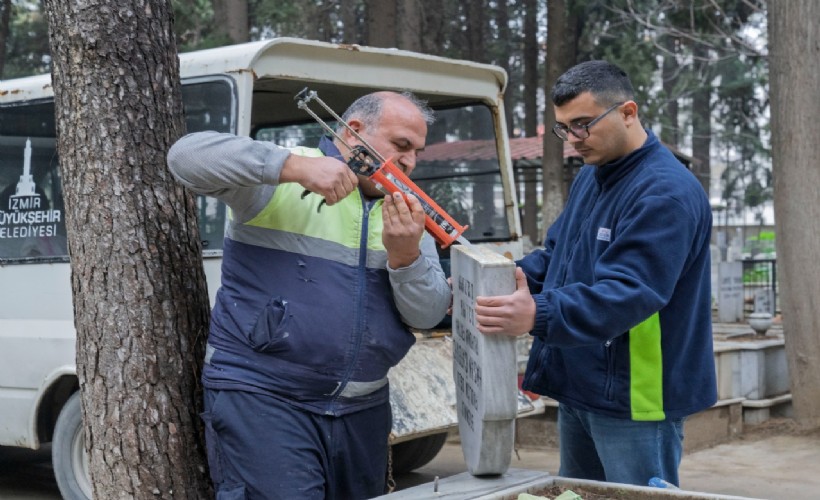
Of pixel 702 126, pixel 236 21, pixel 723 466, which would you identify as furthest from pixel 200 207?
pixel 702 126

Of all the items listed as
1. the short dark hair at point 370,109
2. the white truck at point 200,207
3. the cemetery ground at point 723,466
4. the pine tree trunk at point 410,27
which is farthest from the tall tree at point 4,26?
the short dark hair at point 370,109

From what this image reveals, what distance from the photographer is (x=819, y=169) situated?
8641 millimetres

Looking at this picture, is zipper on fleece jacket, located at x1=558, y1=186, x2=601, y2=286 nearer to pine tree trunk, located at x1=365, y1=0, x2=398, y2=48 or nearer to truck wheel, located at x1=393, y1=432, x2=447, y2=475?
truck wheel, located at x1=393, y1=432, x2=447, y2=475

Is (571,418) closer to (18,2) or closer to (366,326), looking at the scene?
(366,326)

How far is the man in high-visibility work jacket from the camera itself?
2.97 m

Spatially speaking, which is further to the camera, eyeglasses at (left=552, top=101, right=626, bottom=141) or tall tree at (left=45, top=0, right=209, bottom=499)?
tall tree at (left=45, top=0, right=209, bottom=499)

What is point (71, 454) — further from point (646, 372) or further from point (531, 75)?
point (531, 75)

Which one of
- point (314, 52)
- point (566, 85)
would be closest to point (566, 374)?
point (566, 85)

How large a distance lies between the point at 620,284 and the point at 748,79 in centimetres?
3163

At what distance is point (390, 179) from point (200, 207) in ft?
10.3

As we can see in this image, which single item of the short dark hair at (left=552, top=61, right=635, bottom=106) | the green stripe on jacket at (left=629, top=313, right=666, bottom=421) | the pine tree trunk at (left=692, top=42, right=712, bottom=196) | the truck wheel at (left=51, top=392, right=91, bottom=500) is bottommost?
the truck wheel at (left=51, top=392, right=91, bottom=500)

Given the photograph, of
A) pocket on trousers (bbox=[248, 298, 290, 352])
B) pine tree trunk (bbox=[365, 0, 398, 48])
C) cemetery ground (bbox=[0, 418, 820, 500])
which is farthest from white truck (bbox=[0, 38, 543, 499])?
pine tree trunk (bbox=[365, 0, 398, 48])

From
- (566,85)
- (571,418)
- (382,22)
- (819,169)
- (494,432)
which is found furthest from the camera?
(382,22)

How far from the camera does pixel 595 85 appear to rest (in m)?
3.14
